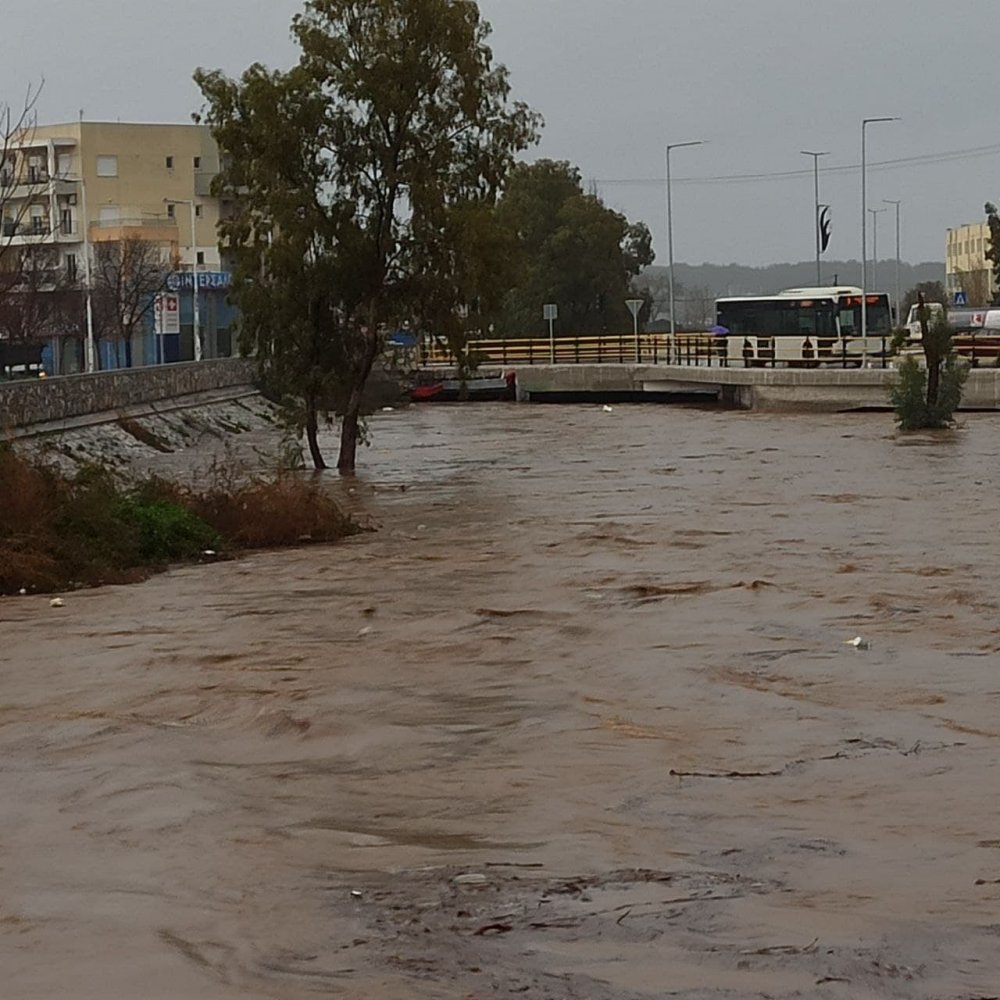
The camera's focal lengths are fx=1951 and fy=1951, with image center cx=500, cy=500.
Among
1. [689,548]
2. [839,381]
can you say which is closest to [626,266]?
[839,381]

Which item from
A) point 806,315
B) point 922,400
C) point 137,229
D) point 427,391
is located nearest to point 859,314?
point 806,315

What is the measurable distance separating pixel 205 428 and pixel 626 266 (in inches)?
1960

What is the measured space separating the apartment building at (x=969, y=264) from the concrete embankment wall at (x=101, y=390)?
93.8m

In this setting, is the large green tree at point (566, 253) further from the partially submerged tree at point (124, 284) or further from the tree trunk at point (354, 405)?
the tree trunk at point (354, 405)

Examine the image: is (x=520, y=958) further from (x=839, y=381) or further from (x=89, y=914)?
(x=839, y=381)

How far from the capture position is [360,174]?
3806cm

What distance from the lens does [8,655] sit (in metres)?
17.3

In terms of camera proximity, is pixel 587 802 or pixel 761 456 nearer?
pixel 587 802

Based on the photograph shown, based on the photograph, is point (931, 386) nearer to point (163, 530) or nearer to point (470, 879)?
point (163, 530)

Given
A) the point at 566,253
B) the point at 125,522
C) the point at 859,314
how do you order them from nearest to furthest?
1. the point at 125,522
2. the point at 859,314
3. the point at 566,253

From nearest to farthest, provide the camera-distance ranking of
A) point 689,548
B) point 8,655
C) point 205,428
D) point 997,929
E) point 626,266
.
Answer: point 997,929, point 8,655, point 689,548, point 205,428, point 626,266

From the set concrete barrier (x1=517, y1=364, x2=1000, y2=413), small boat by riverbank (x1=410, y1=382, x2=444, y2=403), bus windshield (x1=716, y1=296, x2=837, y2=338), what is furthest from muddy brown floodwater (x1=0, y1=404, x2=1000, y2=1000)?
bus windshield (x1=716, y1=296, x2=837, y2=338)

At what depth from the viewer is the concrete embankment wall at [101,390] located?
3904cm

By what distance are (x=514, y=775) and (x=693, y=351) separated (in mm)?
66865
